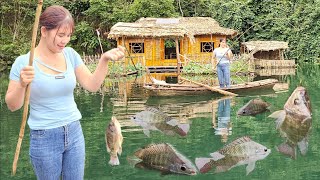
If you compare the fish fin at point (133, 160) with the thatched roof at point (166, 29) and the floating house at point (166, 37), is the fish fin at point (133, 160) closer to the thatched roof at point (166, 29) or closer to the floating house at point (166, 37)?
the floating house at point (166, 37)

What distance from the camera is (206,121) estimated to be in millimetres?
8508

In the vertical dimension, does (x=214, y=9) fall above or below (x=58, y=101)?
above

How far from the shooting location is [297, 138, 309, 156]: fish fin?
20.3 feet

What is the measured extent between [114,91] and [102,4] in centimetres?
1464

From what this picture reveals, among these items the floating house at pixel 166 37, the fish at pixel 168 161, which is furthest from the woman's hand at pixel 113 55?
the floating house at pixel 166 37

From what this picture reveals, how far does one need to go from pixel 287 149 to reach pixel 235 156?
1.49 m

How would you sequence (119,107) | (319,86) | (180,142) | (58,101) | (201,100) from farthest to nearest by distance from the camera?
(319,86), (201,100), (119,107), (180,142), (58,101)

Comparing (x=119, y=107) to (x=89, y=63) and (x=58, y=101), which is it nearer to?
(x=58, y=101)

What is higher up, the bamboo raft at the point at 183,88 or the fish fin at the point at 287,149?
the bamboo raft at the point at 183,88

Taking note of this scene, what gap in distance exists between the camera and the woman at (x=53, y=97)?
2.56m

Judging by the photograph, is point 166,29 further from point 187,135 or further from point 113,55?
point 113,55

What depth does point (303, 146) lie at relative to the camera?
641 centimetres

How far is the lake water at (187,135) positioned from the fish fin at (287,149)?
0.07m

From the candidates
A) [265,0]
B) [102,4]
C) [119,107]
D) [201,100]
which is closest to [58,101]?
[119,107]
